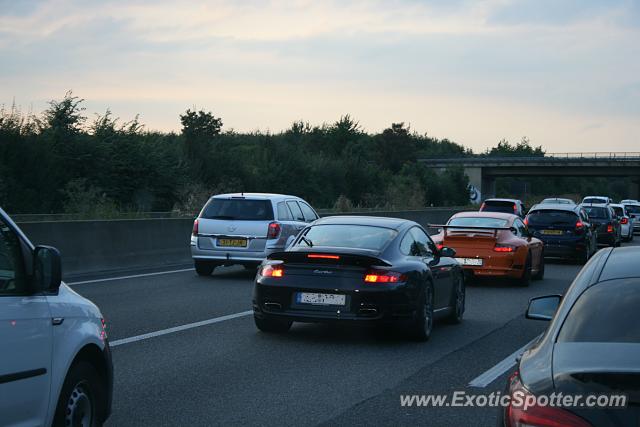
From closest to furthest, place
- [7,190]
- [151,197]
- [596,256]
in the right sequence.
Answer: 1. [596,256]
2. [7,190]
3. [151,197]

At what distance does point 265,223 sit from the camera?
65.4ft

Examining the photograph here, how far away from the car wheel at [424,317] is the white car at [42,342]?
19.3ft

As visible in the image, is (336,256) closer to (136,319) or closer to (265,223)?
(136,319)

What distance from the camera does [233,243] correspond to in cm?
1980

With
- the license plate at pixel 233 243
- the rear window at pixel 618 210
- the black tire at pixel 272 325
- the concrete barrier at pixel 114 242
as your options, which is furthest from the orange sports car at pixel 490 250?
the rear window at pixel 618 210

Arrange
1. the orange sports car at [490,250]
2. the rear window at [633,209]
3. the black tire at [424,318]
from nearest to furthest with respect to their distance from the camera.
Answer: the black tire at [424,318] < the orange sports car at [490,250] < the rear window at [633,209]

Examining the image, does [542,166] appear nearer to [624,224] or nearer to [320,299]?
[624,224]

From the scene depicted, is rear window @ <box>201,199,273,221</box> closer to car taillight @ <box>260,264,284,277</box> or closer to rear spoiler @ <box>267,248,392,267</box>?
car taillight @ <box>260,264,284,277</box>

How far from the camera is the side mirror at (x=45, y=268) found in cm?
532

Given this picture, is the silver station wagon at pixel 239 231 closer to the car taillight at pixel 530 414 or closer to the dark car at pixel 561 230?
the dark car at pixel 561 230

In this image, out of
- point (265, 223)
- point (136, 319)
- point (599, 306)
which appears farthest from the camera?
point (265, 223)

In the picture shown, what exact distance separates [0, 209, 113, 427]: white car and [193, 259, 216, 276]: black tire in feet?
46.0

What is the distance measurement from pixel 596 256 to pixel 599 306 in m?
0.74

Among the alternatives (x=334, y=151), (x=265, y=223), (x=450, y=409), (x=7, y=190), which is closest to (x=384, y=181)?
(x=334, y=151)
